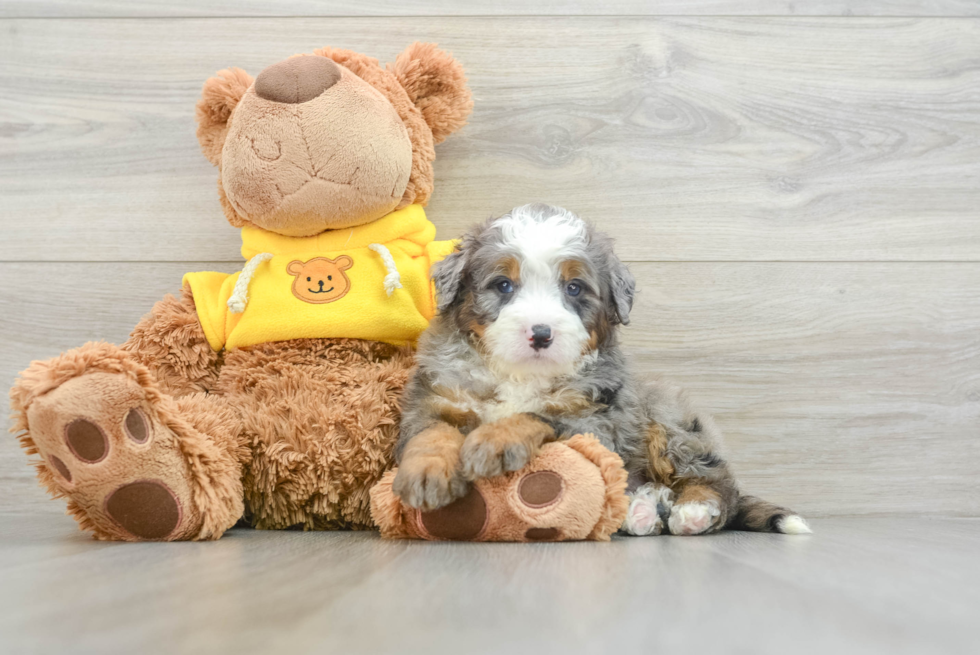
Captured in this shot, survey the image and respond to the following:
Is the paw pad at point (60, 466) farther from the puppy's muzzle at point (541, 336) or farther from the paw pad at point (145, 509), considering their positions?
the puppy's muzzle at point (541, 336)

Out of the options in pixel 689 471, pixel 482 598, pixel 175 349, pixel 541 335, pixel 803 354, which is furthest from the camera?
pixel 803 354

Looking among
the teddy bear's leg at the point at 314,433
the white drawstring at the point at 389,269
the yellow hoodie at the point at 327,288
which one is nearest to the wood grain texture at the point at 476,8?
the yellow hoodie at the point at 327,288

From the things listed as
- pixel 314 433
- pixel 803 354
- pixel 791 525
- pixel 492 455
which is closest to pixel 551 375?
pixel 492 455

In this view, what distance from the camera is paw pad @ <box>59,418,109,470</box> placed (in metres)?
1.32

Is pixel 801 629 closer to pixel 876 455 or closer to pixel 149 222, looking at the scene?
pixel 876 455

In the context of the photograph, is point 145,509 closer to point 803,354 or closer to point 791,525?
point 791,525

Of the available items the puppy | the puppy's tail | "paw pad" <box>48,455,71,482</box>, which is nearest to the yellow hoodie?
the puppy

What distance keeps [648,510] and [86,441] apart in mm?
1117

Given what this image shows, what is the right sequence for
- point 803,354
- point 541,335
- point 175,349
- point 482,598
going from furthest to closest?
point 803,354, point 175,349, point 541,335, point 482,598

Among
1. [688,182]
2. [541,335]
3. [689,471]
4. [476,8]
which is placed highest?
[476,8]

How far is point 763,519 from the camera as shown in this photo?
1.66 meters

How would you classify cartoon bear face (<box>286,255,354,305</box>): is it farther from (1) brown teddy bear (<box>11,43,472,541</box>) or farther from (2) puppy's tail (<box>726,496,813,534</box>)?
(2) puppy's tail (<box>726,496,813,534</box>)

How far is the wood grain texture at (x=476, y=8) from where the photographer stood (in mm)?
2186

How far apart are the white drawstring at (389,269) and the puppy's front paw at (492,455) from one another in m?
0.50
